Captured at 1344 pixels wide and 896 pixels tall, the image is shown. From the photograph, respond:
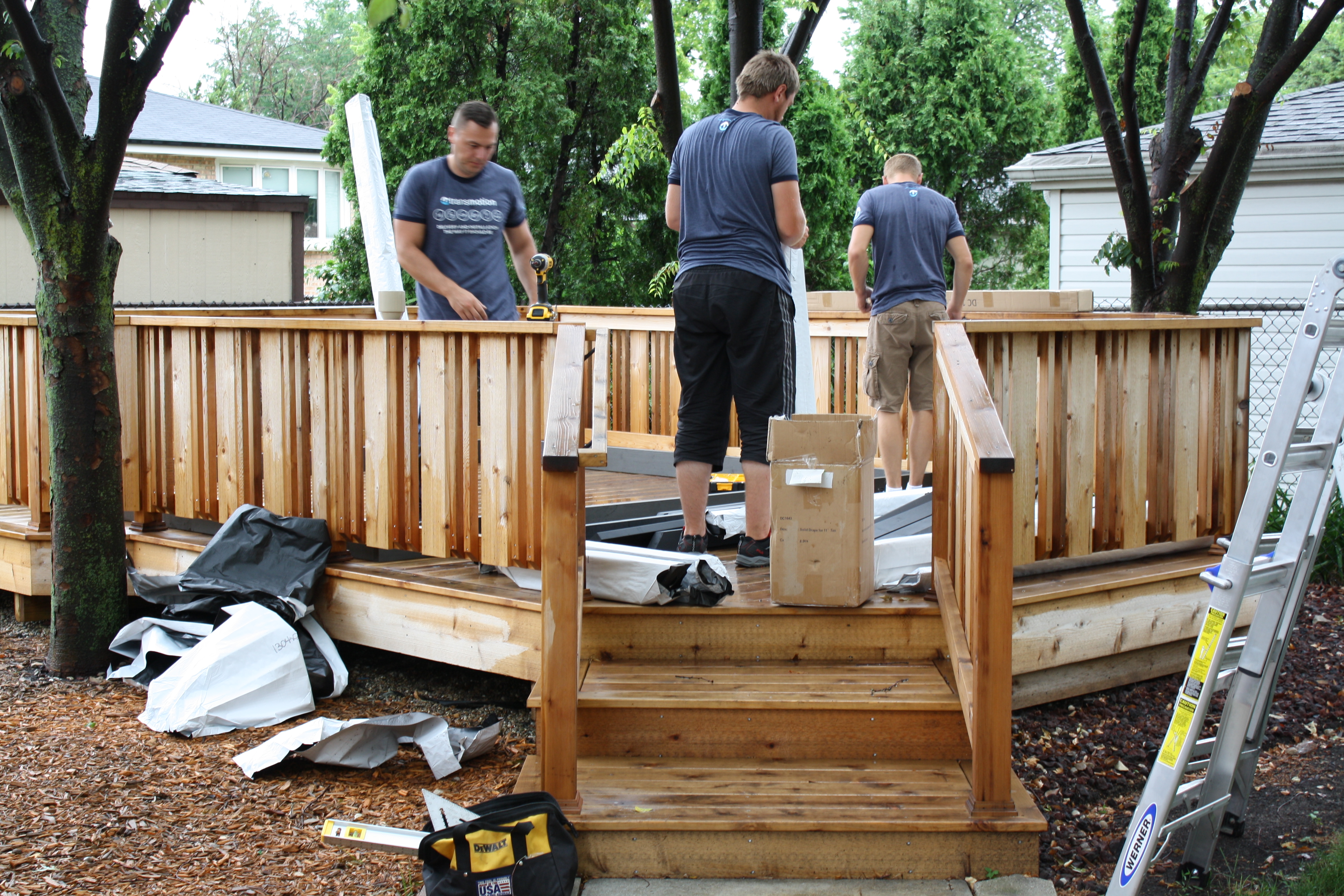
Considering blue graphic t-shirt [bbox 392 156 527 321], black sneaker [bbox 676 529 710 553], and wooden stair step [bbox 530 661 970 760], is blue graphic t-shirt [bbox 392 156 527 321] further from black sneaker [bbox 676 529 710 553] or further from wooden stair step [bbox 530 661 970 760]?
wooden stair step [bbox 530 661 970 760]

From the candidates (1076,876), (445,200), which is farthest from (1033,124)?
(1076,876)

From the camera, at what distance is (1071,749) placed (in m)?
4.36

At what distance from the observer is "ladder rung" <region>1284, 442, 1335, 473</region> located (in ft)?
9.96

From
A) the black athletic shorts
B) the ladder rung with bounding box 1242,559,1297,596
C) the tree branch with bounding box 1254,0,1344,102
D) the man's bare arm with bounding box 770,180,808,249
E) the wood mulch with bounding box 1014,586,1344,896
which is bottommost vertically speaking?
the wood mulch with bounding box 1014,586,1344,896

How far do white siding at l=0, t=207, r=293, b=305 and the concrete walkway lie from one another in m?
11.0

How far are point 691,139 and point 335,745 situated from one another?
8.31 feet

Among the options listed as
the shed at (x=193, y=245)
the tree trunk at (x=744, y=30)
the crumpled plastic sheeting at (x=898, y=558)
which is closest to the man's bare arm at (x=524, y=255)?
the tree trunk at (x=744, y=30)

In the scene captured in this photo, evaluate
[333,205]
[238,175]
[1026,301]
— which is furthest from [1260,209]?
[333,205]

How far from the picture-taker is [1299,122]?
1192 centimetres

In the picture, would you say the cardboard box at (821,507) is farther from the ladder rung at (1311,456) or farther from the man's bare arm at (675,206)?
the ladder rung at (1311,456)

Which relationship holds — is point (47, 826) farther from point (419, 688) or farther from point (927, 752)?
point (927, 752)

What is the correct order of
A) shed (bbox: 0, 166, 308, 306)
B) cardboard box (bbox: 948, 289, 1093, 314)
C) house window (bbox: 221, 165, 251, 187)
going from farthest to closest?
house window (bbox: 221, 165, 251, 187)
shed (bbox: 0, 166, 308, 306)
cardboard box (bbox: 948, 289, 1093, 314)

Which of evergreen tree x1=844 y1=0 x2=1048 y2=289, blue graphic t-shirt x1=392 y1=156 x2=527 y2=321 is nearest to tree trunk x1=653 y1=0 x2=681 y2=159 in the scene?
blue graphic t-shirt x1=392 y1=156 x2=527 y2=321

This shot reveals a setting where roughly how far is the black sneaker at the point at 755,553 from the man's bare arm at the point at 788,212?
45.8 inches
